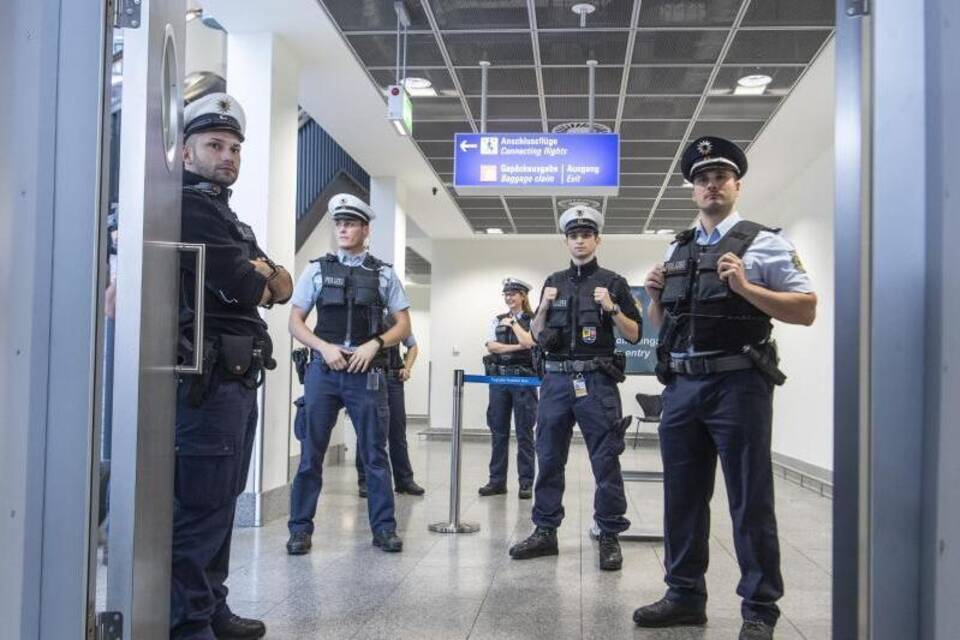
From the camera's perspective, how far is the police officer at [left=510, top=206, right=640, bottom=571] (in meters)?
4.18

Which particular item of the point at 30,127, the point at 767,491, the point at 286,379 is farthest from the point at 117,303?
the point at 286,379

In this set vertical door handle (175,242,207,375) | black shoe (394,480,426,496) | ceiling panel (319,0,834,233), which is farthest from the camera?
black shoe (394,480,426,496)

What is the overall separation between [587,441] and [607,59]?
3.14 m

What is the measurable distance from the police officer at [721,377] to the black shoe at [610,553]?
94cm

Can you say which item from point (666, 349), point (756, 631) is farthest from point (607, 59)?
point (756, 631)

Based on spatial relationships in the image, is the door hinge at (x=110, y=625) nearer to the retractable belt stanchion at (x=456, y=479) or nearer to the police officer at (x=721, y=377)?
the police officer at (x=721, y=377)

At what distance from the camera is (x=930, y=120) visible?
144 centimetres

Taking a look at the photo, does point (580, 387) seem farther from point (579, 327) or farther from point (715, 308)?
point (715, 308)

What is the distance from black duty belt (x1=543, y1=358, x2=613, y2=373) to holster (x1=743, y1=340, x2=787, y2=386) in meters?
1.32

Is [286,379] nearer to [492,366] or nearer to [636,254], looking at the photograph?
[492,366]

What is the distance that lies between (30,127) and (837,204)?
1.47 metres

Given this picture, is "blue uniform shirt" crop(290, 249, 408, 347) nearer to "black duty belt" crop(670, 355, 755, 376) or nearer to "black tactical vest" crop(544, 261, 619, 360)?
"black tactical vest" crop(544, 261, 619, 360)

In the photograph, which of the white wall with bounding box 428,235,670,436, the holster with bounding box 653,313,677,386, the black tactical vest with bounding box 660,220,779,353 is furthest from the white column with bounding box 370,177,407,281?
the black tactical vest with bounding box 660,220,779,353

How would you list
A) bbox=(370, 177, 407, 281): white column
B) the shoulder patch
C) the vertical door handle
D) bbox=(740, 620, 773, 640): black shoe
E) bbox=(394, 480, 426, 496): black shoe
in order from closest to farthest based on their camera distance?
the vertical door handle
bbox=(740, 620, 773, 640): black shoe
the shoulder patch
bbox=(394, 480, 426, 496): black shoe
bbox=(370, 177, 407, 281): white column
